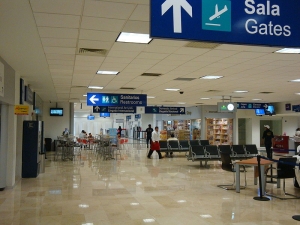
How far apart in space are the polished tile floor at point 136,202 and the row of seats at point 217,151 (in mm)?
1968

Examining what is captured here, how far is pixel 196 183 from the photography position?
836 centimetres

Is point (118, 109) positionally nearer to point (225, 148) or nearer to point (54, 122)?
point (225, 148)

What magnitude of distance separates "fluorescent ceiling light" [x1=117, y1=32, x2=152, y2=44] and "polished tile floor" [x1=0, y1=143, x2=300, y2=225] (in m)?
3.04

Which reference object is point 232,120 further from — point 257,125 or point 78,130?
point 78,130

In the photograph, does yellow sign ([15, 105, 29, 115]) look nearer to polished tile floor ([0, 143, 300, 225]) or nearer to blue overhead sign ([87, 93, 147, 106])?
polished tile floor ([0, 143, 300, 225])

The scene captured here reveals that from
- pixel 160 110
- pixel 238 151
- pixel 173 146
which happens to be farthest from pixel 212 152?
pixel 160 110

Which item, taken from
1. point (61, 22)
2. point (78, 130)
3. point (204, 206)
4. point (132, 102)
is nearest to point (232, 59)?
point (204, 206)

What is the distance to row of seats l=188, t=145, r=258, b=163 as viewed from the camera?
1146cm

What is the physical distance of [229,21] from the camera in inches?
108

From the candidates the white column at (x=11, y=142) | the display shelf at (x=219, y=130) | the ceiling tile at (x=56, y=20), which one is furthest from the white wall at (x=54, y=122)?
the ceiling tile at (x=56, y=20)

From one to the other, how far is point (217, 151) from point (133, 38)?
7606 mm

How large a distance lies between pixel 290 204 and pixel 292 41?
4.47 meters

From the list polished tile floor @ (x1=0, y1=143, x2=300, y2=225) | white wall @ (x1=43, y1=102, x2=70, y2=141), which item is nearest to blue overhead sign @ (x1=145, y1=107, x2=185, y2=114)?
white wall @ (x1=43, y1=102, x2=70, y2=141)

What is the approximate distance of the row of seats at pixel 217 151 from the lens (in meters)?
11.5
